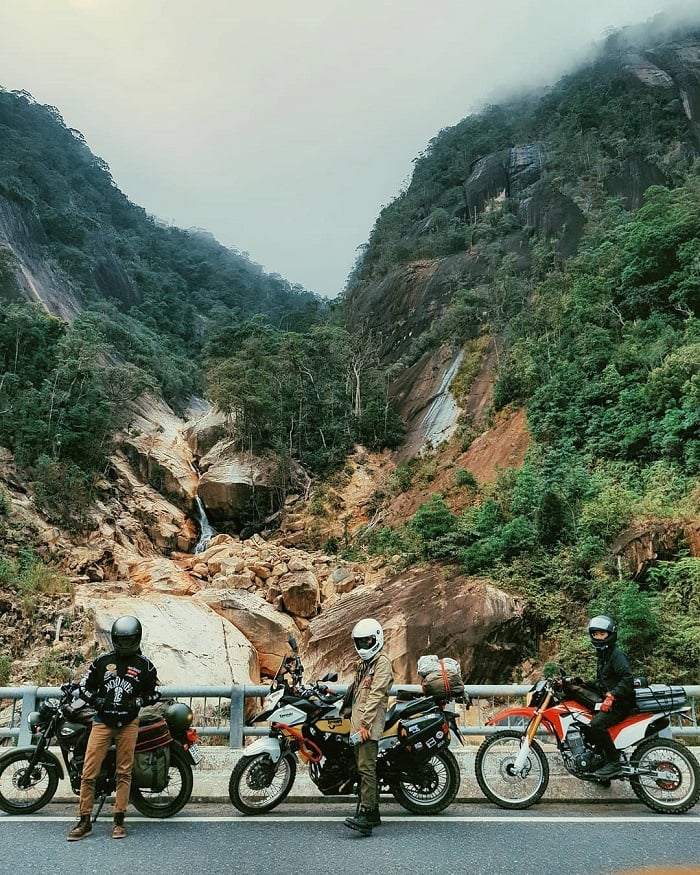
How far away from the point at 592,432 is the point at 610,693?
47.6ft

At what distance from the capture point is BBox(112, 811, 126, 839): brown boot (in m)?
4.77

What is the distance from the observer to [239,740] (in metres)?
6.55

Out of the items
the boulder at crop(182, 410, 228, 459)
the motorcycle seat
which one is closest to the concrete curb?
the motorcycle seat

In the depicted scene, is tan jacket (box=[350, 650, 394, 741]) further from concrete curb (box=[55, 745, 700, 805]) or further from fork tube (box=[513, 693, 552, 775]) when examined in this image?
fork tube (box=[513, 693, 552, 775])

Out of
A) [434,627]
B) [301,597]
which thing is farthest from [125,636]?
[301,597]

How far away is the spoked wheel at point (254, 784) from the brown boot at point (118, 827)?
0.88 m

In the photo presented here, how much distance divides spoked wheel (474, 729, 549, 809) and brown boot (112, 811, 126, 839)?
10.00ft

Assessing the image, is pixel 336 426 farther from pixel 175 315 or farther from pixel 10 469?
pixel 175 315

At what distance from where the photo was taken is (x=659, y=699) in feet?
17.7

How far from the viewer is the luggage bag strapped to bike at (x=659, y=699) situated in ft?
17.6

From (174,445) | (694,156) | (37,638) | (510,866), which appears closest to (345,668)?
(37,638)

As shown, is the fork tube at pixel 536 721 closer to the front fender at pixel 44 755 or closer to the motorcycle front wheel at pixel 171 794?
the motorcycle front wheel at pixel 171 794

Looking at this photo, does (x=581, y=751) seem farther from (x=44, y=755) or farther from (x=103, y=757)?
(x=44, y=755)

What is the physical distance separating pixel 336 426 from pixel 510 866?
2844 cm
